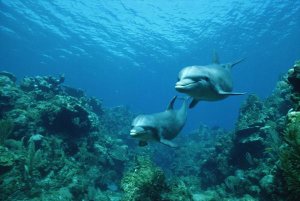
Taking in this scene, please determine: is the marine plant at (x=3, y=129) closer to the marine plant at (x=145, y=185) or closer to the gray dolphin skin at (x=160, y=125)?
the marine plant at (x=145, y=185)

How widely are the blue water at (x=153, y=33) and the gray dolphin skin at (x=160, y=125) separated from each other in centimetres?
1480

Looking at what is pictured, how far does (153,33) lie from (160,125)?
36.0m

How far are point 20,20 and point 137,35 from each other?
673 inches

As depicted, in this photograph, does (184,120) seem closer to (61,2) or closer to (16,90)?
(16,90)

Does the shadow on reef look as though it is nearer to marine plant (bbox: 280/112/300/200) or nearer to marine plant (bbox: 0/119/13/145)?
marine plant (bbox: 0/119/13/145)

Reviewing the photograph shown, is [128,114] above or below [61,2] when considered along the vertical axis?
below

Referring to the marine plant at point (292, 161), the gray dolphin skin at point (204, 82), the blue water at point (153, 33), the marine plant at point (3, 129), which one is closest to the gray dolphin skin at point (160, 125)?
the gray dolphin skin at point (204, 82)

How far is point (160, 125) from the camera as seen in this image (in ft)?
18.7

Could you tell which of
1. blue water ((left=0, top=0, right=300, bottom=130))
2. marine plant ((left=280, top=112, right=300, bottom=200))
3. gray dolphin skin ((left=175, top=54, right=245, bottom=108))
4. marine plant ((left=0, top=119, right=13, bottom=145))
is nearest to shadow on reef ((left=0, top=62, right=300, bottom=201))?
marine plant ((left=0, top=119, right=13, bottom=145))

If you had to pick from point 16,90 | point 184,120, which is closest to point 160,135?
point 184,120

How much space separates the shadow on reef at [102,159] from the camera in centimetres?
703

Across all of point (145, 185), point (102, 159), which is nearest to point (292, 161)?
point (145, 185)

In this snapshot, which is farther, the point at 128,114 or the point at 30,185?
the point at 128,114

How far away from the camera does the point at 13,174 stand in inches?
348
